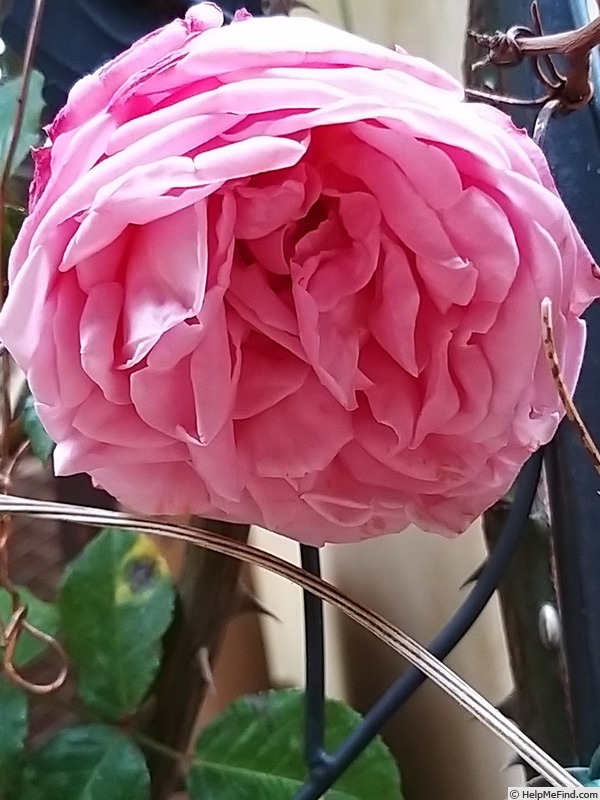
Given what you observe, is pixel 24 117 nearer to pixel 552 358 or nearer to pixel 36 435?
pixel 36 435

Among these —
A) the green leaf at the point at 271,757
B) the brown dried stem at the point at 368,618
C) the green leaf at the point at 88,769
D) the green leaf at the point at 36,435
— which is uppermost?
the brown dried stem at the point at 368,618

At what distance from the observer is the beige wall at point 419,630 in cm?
51

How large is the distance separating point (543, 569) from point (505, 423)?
0.65 ft

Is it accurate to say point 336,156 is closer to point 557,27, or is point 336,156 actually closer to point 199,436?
point 199,436

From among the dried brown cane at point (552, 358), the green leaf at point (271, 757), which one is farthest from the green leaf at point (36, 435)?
the dried brown cane at point (552, 358)

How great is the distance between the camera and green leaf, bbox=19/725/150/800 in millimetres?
431

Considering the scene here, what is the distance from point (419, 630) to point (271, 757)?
0.14 metres

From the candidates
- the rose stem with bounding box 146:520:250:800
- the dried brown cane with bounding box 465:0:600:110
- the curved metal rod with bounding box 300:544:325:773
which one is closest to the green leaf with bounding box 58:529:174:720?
the rose stem with bounding box 146:520:250:800

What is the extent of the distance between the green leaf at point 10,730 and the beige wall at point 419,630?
0.68ft

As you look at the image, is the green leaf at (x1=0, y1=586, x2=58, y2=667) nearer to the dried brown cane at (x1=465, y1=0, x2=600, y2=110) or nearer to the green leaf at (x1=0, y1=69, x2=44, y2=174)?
the green leaf at (x1=0, y1=69, x2=44, y2=174)

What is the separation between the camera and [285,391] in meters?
0.24

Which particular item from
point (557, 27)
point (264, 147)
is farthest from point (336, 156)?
point (557, 27)

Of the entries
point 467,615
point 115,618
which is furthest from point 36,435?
point 467,615

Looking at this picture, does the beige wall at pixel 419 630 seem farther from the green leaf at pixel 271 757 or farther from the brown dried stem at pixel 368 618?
the brown dried stem at pixel 368 618
